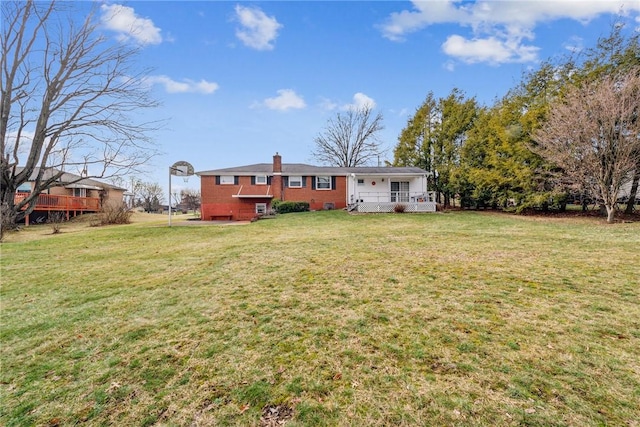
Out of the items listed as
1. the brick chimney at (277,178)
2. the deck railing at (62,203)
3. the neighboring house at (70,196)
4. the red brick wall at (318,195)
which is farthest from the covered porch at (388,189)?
the deck railing at (62,203)

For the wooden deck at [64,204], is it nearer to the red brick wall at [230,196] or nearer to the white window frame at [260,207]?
the red brick wall at [230,196]

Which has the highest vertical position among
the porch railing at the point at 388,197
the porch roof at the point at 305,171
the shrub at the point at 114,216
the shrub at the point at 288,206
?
the porch roof at the point at 305,171

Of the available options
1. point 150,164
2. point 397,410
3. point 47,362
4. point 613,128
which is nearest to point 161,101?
point 150,164

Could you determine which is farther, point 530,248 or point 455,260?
point 530,248

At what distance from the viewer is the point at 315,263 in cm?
673

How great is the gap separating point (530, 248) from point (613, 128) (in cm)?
1036

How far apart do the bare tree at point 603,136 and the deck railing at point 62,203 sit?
34.1 m

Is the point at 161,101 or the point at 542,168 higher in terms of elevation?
the point at 161,101

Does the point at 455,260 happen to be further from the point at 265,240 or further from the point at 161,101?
the point at 161,101

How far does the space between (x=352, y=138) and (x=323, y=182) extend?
665 inches

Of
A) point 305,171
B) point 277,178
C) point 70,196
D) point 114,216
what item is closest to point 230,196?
point 277,178

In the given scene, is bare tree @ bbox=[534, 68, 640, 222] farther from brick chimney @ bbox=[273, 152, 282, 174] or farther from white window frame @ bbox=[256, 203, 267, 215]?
white window frame @ bbox=[256, 203, 267, 215]

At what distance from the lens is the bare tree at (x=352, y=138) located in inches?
1526

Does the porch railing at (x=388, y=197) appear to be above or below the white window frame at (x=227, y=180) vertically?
below
